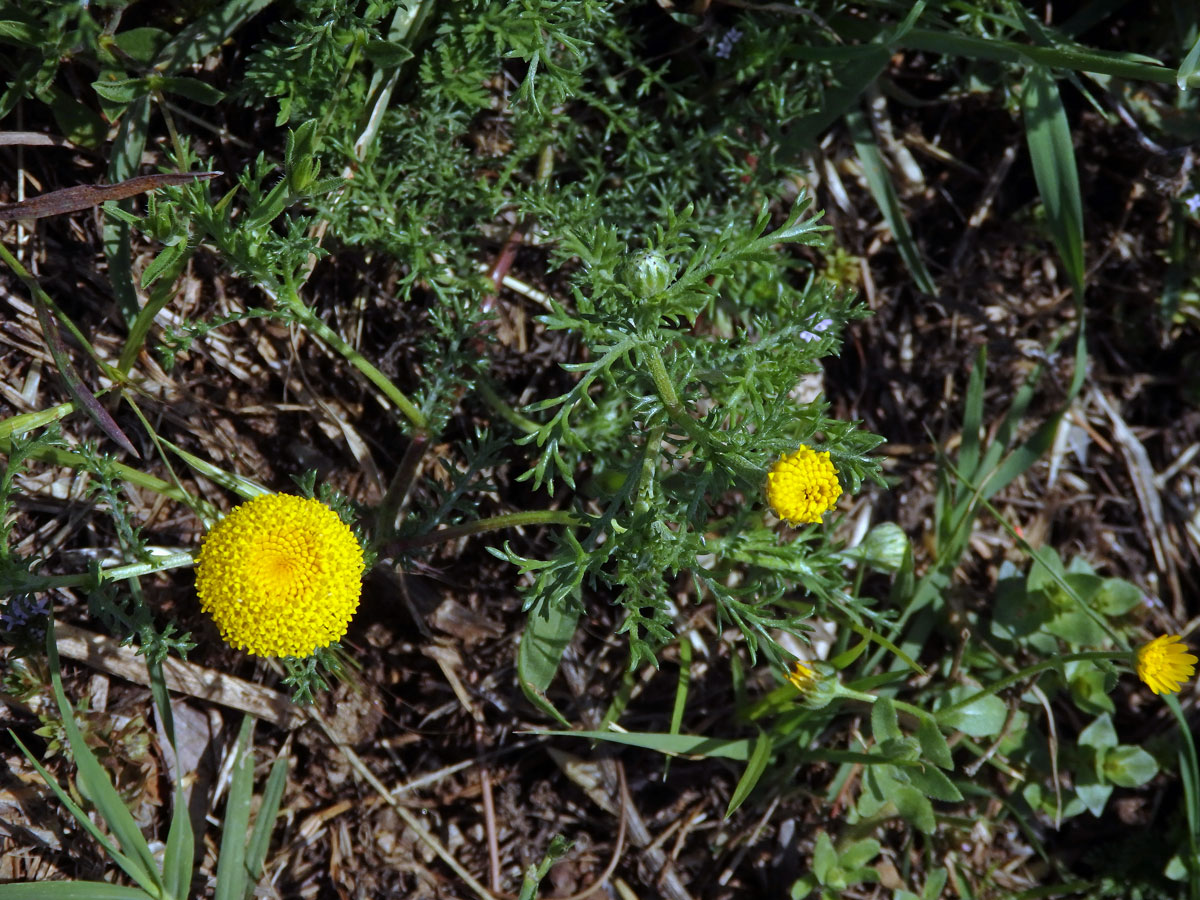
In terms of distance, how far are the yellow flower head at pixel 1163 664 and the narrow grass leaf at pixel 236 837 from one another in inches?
109

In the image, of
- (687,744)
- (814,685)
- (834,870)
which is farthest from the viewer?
(834,870)

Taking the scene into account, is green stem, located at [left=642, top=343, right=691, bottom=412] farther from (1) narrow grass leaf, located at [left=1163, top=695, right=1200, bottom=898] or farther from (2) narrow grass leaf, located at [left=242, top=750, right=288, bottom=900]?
(1) narrow grass leaf, located at [left=1163, top=695, right=1200, bottom=898]

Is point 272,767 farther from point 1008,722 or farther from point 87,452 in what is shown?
point 1008,722

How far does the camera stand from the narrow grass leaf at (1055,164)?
3.15 meters

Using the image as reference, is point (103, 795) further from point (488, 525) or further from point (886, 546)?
point (886, 546)

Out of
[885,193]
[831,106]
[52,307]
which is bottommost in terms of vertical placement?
[52,307]

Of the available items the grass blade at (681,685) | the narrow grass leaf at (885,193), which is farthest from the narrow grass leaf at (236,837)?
the narrow grass leaf at (885,193)

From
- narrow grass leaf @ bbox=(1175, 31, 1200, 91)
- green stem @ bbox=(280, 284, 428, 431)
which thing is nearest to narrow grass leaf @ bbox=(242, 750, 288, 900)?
green stem @ bbox=(280, 284, 428, 431)

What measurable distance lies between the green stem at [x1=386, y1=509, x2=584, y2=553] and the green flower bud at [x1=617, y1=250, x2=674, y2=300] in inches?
25.6

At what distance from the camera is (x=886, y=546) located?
3213 millimetres

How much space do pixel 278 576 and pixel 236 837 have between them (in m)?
1.07

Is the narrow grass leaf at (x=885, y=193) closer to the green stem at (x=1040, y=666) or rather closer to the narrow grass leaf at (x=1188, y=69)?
the narrow grass leaf at (x=1188, y=69)

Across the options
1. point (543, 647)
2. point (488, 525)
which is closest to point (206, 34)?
point (488, 525)

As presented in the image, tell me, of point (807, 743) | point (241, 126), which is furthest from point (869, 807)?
point (241, 126)
